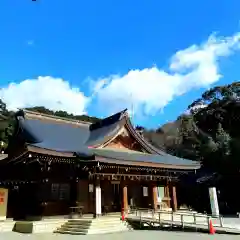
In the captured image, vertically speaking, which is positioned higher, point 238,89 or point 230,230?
point 238,89

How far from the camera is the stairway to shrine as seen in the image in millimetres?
16188

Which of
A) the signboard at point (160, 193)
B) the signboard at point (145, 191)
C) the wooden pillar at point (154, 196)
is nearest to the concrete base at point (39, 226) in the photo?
the wooden pillar at point (154, 196)

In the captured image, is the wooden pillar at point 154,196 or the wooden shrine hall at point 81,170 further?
the wooden pillar at point 154,196

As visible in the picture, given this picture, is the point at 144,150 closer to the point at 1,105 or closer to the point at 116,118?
the point at 116,118

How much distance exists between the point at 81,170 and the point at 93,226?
4.33 metres

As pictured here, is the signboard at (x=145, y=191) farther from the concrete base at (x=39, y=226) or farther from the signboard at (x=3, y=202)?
the signboard at (x=3, y=202)

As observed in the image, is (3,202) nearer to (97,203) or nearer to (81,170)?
(81,170)

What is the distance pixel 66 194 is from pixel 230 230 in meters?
10.4

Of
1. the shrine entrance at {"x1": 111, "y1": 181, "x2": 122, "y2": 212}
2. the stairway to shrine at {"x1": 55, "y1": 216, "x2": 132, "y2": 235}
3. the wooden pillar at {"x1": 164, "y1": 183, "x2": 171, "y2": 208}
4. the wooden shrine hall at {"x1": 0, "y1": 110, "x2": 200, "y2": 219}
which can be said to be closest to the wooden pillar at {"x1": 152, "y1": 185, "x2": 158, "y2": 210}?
the wooden shrine hall at {"x1": 0, "y1": 110, "x2": 200, "y2": 219}

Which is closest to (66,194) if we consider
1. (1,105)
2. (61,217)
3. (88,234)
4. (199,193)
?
(61,217)

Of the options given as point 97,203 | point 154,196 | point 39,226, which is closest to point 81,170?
point 97,203

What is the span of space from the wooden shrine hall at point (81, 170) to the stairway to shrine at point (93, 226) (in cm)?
121

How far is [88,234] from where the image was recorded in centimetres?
1563

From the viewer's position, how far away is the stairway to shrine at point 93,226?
16188mm
